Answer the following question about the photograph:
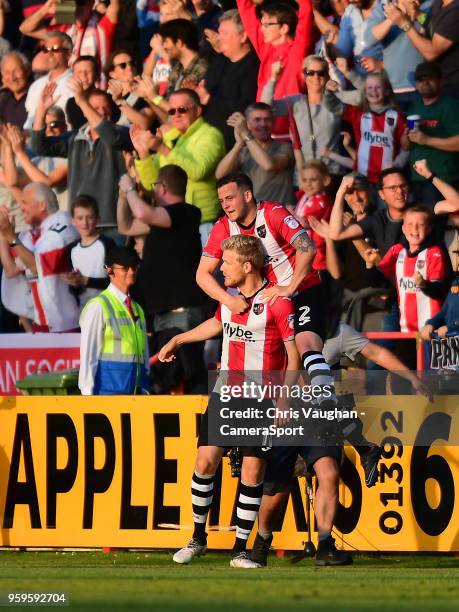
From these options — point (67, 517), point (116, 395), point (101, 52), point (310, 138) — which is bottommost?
point (67, 517)

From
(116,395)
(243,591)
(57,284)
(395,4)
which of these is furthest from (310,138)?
(243,591)

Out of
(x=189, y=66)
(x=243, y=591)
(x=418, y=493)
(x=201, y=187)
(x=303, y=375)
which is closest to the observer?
(x=243, y=591)

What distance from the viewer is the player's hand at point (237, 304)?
1059 cm

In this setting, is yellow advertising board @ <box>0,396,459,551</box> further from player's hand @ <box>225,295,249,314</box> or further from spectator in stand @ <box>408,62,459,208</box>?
spectator in stand @ <box>408,62,459,208</box>

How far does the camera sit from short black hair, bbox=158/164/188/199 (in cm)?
1415

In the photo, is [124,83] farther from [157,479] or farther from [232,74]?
[157,479]

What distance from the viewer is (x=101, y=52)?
17953 millimetres

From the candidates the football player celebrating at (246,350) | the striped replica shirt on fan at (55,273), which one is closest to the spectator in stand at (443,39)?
the striped replica shirt on fan at (55,273)

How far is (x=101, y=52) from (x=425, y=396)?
818 cm

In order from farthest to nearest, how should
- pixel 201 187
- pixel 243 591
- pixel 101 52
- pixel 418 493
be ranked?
pixel 101 52
pixel 201 187
pixel 418 493
pixel 243 591

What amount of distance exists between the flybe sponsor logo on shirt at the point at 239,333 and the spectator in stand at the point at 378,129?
4.75 m

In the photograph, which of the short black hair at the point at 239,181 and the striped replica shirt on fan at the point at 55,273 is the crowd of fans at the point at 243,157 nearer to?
the striped replica shirt on fan at the point at 55,273

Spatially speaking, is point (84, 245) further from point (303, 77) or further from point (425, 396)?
point (425, 396)

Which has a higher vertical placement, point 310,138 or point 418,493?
point 310,138
